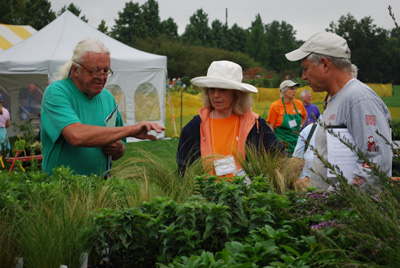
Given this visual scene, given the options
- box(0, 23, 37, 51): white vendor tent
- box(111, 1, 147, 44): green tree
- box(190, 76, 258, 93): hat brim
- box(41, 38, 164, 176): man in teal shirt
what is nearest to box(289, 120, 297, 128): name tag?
box(190, 76, 258, 93): hat brim

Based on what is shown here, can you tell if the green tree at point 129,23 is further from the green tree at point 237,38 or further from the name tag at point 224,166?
the name tag at point 224,166

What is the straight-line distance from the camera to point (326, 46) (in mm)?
2934

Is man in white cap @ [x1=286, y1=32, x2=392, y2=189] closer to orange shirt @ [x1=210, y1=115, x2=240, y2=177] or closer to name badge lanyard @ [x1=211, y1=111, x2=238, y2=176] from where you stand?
name badge lanyard @ [x1=211, y1=111, x2=238, y2=176]

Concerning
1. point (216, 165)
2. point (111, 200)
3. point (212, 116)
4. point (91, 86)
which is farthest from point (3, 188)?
point (212, 116)

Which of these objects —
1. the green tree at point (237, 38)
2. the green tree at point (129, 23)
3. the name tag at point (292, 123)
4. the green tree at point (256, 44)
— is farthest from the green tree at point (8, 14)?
the green tree at point (237, 38)

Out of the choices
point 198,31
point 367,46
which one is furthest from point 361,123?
point 198,31

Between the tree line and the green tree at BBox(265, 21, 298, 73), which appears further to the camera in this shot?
the green tree at BBox(265, 21, 298, 73)

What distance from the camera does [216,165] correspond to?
11.0 feet

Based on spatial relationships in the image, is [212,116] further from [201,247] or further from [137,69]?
[137,69]

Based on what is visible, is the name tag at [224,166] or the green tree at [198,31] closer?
the name tag at [224,166]

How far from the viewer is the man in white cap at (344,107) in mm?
2582

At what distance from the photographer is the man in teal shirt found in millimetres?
3096

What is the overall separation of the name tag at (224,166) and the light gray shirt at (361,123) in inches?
26.6

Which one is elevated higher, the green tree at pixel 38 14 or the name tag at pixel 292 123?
the green tree at pixel 38 14
